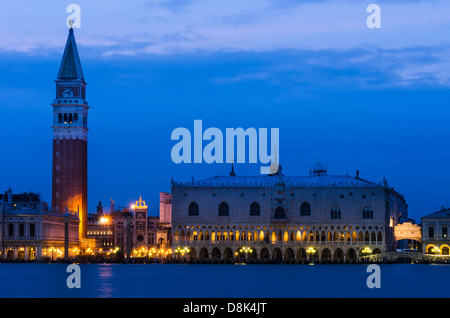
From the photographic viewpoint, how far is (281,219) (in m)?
134

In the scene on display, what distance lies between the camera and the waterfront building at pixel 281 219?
13288cm

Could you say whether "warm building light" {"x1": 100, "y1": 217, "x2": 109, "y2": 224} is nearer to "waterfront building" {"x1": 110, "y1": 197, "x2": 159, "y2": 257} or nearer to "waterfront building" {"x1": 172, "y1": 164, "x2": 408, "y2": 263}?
"waterfront building" {"x1": 110, "y1": 197, "x2": 159, "y2": 257}

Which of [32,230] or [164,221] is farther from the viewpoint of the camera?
[164,221]

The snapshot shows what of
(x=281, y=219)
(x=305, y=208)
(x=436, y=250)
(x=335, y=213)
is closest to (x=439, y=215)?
(x=436, y=250)

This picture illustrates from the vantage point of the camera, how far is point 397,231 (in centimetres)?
14512

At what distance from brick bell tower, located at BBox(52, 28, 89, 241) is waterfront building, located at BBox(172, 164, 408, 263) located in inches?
920

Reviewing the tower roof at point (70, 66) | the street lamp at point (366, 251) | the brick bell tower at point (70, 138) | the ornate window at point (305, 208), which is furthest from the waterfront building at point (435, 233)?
the tower roof at point (70, 66)

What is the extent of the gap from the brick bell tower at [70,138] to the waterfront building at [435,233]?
5438cm

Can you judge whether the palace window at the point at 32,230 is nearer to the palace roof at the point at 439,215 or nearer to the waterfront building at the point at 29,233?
the waterfront building at the point at 29,233

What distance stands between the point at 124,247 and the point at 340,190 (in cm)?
5679

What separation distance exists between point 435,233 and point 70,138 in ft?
194

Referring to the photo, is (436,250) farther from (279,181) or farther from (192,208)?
(192,208)
